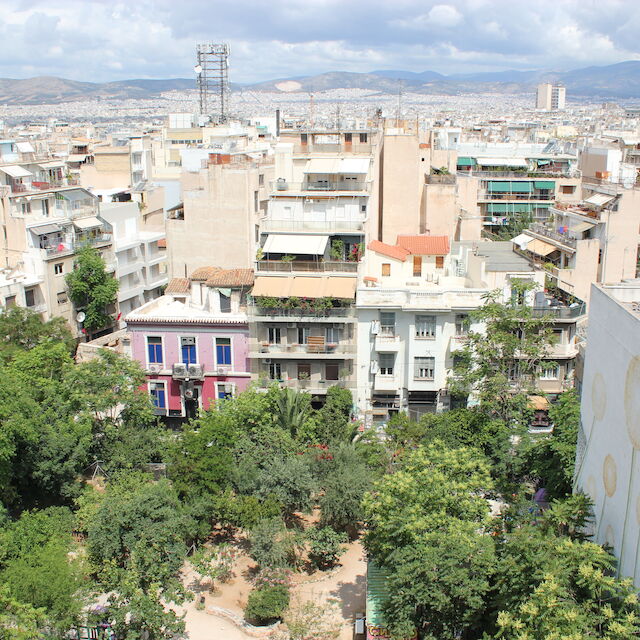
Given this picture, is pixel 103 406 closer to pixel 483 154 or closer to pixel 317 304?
pixel 317 304

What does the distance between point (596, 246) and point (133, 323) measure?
914 inches

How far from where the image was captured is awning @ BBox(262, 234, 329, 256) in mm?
34719

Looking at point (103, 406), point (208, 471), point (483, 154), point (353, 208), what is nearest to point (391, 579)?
point (208, 471)

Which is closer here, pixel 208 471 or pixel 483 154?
pixel 208 471

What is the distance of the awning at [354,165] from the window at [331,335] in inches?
409

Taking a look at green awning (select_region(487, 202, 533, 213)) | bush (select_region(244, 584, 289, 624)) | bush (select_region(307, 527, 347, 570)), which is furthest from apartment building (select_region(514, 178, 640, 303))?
bush (select_region(244, 584, 289, 624))

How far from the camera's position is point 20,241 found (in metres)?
42.8

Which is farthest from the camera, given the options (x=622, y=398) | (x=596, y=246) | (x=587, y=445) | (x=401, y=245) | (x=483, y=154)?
(x=483, y=154)

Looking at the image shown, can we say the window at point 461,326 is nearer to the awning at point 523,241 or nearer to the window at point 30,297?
the awning at point 523,241

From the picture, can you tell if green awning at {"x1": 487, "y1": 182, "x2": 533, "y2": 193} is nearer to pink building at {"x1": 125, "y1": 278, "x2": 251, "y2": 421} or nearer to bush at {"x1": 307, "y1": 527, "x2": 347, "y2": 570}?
pink building at {"x1": 125, "y1": 278, "x2": 251, "y2": 421}

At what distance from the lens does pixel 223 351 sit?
110 feet

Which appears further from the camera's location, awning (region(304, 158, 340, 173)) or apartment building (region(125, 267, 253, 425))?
awning (region(304, 158, 340, 173))

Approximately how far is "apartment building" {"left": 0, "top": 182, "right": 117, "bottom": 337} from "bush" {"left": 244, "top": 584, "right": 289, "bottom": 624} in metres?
24.0

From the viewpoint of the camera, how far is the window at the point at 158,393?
34.0m
